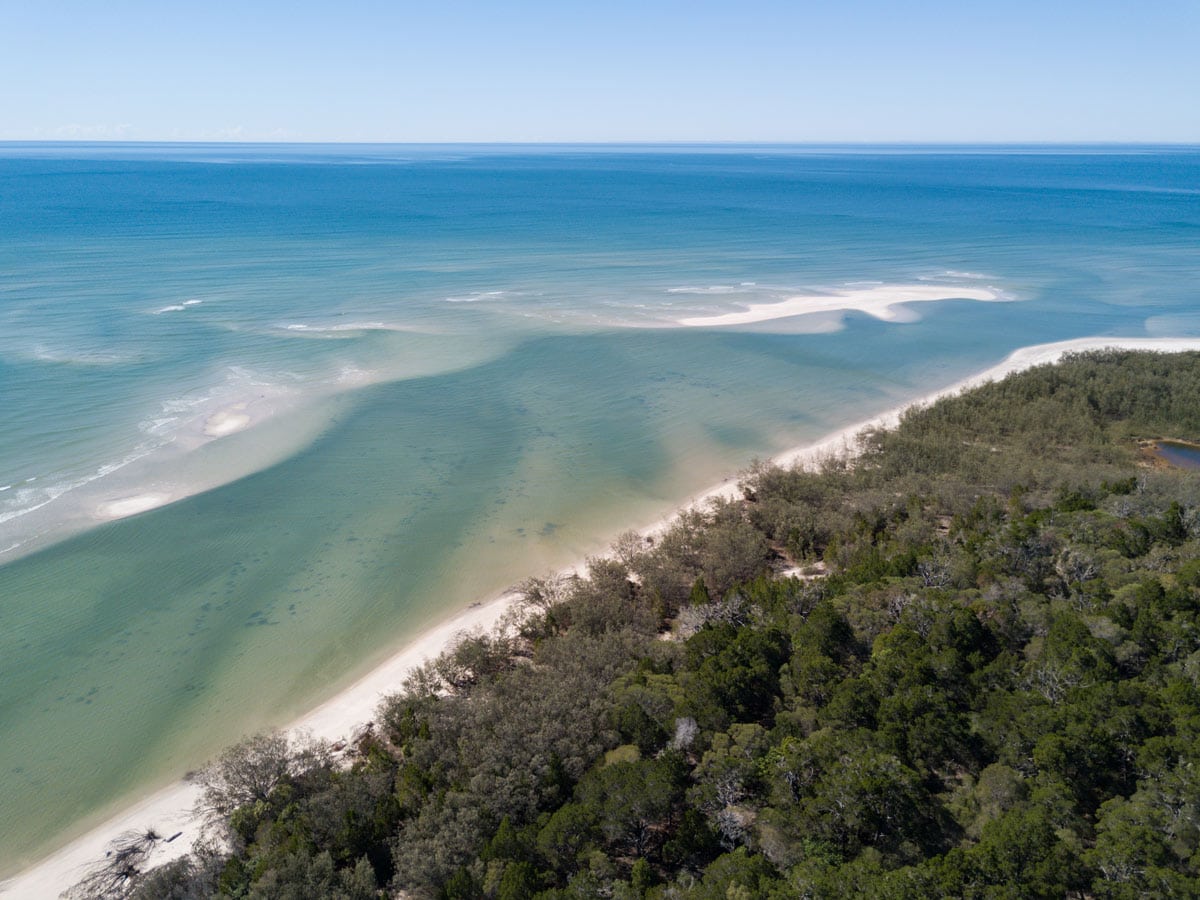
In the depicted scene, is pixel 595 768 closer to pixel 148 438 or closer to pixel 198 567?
pixel 198 567

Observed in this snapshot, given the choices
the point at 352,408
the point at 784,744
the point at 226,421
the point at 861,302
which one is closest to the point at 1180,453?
the point at 784,744

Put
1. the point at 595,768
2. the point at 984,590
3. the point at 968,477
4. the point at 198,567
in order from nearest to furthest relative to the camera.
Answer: the point at 595,768 < the point at 984,590 < the point at 198,567 < the point at 968,477

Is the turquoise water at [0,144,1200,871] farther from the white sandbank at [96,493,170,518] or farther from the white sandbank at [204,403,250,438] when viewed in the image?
the white sandbank at [96,493,170,518]

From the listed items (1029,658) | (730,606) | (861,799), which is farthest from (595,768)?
(1029,658)

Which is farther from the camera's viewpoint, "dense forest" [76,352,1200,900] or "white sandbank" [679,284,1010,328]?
"white sandbank" [679,284,1010,328]

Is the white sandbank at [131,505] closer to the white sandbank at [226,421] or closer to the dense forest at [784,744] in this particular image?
the white sandbank at [226,421]

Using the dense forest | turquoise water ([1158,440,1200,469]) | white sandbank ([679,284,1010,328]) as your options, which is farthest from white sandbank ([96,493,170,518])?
turquoise water ([1158,440,1200,469])
